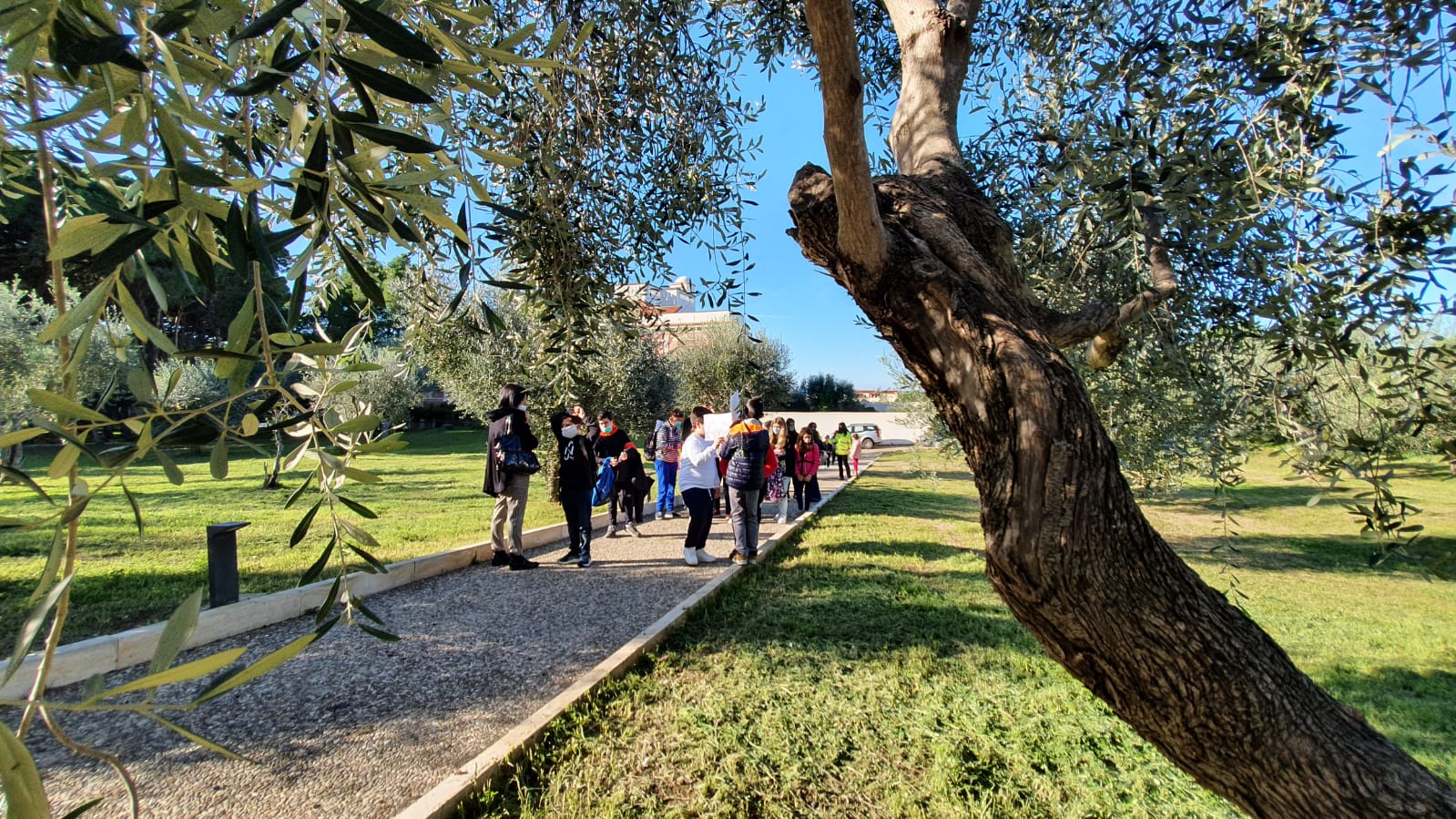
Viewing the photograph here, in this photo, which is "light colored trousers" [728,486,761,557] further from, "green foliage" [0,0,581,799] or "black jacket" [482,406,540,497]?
"green foliage" [0,0,581,799]

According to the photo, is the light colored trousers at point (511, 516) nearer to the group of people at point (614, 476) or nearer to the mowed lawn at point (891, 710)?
the group of people at point (614, 476)

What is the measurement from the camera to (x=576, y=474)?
8.77 metres

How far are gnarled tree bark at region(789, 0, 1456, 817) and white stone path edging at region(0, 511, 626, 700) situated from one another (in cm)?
308

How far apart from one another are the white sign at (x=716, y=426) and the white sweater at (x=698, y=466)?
24.4 inches

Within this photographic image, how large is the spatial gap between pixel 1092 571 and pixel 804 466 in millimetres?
12514

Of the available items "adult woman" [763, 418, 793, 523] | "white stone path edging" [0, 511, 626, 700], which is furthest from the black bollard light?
"adult woman" [763, 418, 793, 523]

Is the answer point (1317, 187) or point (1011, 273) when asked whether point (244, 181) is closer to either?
point (1011, 273)

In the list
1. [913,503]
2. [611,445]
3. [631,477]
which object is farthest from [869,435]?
[611,445]

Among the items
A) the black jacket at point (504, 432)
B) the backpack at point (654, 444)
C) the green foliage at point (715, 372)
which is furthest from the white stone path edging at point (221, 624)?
the green foliage at point (715, 372)

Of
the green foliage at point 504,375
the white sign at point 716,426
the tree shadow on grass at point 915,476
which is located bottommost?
the tree shadow on grass at point 915,476

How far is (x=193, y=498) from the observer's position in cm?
1417

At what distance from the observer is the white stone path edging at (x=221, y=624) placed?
15.8 feet

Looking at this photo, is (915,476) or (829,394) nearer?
(915,476)

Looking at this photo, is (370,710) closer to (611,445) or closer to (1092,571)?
(1092,571)
